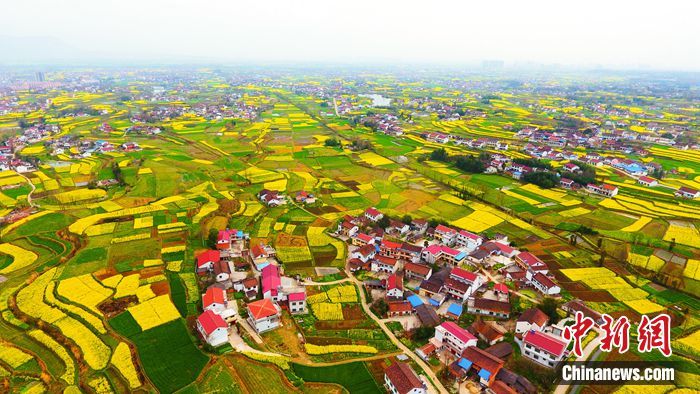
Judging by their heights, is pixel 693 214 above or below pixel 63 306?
above

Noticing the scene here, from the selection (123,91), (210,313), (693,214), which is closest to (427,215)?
(210,313)

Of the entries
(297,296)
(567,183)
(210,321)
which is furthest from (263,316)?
(567,183)

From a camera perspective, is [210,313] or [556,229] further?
[556,229]

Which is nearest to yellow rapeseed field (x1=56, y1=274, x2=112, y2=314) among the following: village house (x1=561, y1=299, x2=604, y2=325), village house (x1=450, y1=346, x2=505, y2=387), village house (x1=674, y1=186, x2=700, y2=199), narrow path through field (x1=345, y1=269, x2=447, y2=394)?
narrow path through field (x1=345, y1=269, x2=447, y2=394)

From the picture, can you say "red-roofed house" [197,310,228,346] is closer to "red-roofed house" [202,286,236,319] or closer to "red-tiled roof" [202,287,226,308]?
"red-roofed house" [202,286,236,319]

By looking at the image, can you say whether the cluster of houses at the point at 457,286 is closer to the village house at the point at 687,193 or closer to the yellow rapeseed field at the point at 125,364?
the yellow rapeseed field at the point at 125,364

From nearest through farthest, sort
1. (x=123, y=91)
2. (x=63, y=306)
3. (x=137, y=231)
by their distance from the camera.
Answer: (x=63, y=306) < (x=137, y=231) < (x=123, y=91)

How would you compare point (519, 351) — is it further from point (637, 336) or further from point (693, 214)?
point (693, 214)

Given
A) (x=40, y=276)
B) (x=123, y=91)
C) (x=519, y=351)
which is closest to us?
(x=519, y=351)
